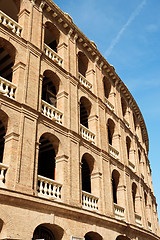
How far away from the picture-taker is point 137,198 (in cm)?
2378

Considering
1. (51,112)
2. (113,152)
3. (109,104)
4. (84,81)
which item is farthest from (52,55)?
(113,152)

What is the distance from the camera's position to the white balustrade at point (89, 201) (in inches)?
624

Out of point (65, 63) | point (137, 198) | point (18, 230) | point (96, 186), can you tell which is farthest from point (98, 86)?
point (18, 230)

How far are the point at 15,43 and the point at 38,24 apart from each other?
2.91 metres

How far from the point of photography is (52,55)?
59.9 feet

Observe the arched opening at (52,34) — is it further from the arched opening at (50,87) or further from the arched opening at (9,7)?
the arched opening at (50,87)

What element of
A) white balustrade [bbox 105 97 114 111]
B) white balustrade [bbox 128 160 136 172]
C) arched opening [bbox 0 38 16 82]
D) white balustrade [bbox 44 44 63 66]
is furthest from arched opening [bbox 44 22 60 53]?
white balustrade [bbox 128 160 136 172]

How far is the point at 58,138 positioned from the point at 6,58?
5.83 metres

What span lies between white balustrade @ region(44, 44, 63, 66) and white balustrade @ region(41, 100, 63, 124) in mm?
3300

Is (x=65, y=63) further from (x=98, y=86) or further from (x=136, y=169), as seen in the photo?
(x=136, y=169)

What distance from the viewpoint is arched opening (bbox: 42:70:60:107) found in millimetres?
17562

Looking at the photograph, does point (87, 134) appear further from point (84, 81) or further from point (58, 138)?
point (84, 81)

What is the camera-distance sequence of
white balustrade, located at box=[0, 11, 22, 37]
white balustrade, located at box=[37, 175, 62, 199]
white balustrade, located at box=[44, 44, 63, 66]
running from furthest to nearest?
white balustrade, located at box=[44, 44, 63, 66]
white balustrade, located at box=[0, 11, 22, 37]
white balustrade, located at box=[37, 175, 62, 199]

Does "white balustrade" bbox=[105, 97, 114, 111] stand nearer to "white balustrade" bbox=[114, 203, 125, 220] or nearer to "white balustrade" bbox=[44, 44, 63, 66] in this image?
"white balustrade" bbox=[44, 44, 63, 66]
